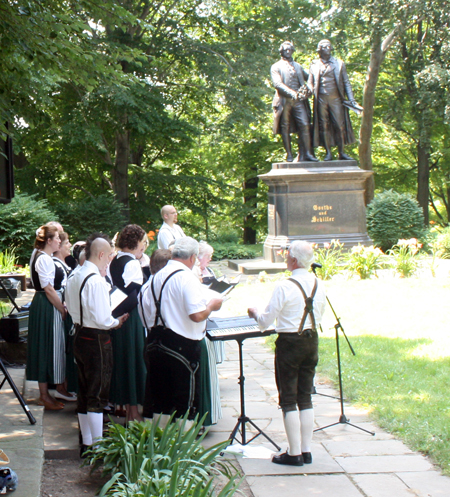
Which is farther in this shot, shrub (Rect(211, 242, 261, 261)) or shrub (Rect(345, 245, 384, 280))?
shrub (Rect(211, 242, 261, 261))

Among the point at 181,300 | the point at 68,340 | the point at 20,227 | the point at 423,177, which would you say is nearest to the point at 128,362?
the point at 68,340

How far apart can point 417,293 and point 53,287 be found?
7.76m

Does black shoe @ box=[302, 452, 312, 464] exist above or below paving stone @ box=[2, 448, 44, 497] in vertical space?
below

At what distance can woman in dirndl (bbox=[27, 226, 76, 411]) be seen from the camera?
19.6 ft

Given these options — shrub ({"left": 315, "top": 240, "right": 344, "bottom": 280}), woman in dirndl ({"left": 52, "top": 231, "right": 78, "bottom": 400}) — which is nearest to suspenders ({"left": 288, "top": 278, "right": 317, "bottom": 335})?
woman in dirndl ({"left": 52, "top": 231, "right": 78, "bottom": 400})

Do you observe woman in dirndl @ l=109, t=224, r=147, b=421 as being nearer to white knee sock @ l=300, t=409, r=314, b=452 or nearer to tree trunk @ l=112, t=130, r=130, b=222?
white knee sock @ l=300, t=409, r=314, b=452

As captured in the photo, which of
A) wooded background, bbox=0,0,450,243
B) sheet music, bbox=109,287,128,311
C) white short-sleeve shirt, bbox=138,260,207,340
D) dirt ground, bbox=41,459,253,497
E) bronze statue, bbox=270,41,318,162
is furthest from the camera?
wooded background, bbox=0,0,450,243

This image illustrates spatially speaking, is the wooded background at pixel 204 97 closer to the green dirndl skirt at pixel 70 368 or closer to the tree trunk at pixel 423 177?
the tree trunk at pixel 423 177

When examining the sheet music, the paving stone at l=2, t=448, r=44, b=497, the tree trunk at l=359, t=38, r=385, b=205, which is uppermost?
the tree trunk at l=359, t=38, r=385, b=205

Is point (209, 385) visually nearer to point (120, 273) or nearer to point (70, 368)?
point (120, 273)

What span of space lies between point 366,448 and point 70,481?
2.29 meters

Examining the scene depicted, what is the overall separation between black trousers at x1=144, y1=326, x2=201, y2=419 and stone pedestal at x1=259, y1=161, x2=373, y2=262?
1171 cm

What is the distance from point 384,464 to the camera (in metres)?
4.70

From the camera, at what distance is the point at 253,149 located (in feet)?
100
